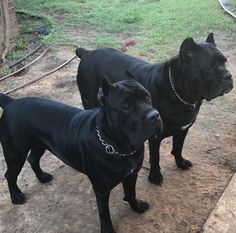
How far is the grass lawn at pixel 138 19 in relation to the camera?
840 cm

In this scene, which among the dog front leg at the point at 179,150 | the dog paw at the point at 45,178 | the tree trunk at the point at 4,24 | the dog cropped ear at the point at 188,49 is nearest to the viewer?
the dog cropped ear at the point at 188,49

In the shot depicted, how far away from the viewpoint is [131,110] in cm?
306

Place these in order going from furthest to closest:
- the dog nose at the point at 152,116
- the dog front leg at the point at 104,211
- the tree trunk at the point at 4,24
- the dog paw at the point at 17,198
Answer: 1. the tree trunk at the point at 4,24
2. the dog paw at the point at 17,198
3. the dog front leg at the point at 104,211
4. the dog nose at the point at 152,116

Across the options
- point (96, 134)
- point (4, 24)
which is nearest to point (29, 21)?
point (4, 24)

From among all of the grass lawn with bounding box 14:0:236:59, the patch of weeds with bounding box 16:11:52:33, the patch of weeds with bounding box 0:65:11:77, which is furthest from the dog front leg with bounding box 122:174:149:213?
the patch of weeds with bounding box 16:11:52:33

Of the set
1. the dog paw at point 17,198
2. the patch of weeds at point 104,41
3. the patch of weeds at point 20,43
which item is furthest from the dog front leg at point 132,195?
the patch of weeds at point 20,43

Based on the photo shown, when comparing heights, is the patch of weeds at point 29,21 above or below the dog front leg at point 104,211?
below

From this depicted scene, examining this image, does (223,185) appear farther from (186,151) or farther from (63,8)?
(63,8)

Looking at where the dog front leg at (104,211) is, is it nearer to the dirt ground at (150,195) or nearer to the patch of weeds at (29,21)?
the dirt ground at (150,195)

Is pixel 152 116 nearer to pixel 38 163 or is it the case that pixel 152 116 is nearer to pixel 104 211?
pixel 104 211

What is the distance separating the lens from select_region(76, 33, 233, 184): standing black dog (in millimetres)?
3729

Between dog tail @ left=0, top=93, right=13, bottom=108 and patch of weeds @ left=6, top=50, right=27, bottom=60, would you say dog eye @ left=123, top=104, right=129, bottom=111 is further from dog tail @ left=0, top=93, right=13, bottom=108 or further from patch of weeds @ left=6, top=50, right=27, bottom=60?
patch of weeds @ left=6, top=50, right=27, bottom=60

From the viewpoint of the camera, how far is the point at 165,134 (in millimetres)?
4152

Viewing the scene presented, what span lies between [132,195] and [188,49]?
1457 millimetres
